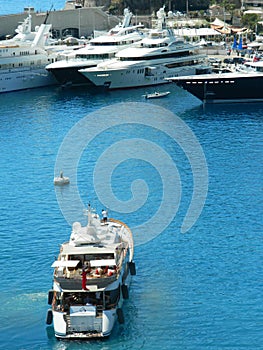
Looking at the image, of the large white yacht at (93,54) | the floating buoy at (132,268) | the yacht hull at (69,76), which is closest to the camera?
the floating buoy at (132,268)

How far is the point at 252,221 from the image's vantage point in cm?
4747

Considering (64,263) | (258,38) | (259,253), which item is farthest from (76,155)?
(258,38)

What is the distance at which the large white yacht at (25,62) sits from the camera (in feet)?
317

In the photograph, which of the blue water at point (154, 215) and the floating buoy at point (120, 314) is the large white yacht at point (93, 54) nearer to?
the blue water at point (154, 215)

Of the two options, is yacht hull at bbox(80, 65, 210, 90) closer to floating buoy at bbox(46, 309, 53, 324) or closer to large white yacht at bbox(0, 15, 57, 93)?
large white yacht at bbox(0, 15, 57, 93)

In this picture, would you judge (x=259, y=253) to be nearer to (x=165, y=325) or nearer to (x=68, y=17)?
(x=165, y=325)

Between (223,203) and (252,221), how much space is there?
3.75 meters

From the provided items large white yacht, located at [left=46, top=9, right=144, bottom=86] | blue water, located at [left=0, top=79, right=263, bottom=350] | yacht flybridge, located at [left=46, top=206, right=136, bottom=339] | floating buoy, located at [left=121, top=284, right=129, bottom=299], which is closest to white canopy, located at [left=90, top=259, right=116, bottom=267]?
yacht flybridge, located at [left=46, top=206, right=136, bottom=339]

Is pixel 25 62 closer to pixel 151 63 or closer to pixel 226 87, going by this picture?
pixel 151 63

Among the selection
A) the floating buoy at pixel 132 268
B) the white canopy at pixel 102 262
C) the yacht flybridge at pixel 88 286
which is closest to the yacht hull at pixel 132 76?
the floating buoy at pixel 132 268

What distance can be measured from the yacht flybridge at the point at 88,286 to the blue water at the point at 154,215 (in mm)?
655

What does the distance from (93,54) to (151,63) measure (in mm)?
7199

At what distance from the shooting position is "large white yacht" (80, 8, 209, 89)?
3691 inches

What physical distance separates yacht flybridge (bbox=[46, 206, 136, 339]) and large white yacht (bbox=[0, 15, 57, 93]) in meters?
60.9
